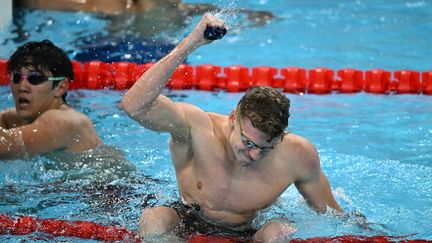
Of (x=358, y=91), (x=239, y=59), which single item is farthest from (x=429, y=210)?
(x=239, y=59)

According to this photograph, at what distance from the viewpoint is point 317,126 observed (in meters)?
5.78

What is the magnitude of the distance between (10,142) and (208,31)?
1.59 metres

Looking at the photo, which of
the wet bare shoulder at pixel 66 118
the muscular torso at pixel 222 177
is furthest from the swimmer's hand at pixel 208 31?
the wet bare shoulder at pixel 66 118

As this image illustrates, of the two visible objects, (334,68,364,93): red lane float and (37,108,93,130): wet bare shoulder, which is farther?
(334,68,364,93): red lane float

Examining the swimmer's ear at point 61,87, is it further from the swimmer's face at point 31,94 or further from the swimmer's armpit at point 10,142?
the swimmer's armpit at point 10,142

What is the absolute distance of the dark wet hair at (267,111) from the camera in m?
3.01

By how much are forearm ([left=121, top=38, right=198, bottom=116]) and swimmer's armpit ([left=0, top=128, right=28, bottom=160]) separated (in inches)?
47.9

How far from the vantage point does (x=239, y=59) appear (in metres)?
7.29

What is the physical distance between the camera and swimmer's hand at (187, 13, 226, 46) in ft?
9.95

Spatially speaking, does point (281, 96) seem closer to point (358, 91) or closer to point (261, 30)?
point (358, 91)

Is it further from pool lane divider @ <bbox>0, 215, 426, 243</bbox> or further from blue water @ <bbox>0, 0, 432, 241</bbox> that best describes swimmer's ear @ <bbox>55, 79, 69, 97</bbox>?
pool lane divider @ <bbox>0, 215, 426, 243</bbox>

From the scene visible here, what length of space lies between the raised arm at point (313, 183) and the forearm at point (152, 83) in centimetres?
72

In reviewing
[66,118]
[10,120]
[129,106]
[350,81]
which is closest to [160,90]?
[129,106]

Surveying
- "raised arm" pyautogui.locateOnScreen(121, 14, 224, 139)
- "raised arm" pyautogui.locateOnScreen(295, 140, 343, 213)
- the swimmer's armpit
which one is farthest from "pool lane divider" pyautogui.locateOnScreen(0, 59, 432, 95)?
"raised arm" pyautogui.locateOnScreen(121, 14, 224, 139)
